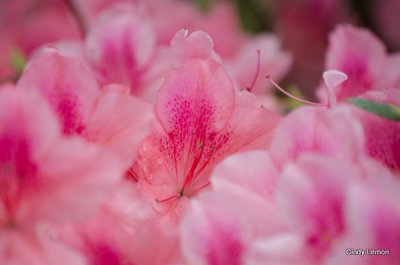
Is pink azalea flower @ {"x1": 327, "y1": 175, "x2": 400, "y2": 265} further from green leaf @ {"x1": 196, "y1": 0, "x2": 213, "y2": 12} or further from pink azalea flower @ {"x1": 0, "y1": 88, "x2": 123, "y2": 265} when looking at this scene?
green leaf @ {"x1": 196, "y1": 0, "x2": 213, "y2": 12}

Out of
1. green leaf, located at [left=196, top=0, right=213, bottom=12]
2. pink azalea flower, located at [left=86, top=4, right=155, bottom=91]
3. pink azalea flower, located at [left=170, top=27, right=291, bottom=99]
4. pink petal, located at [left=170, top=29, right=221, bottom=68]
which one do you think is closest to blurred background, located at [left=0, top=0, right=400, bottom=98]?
green leaf, located at [left=196, top=0, right=213, bottom=12]

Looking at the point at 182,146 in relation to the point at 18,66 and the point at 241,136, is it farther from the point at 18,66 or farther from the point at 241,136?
the point at 18,66

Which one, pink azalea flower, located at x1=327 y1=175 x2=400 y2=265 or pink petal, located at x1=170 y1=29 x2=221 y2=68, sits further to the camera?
pink petal, located at x1=170 y1=29 x2=221 y2=68

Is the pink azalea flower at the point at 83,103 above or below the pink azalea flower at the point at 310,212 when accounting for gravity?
above

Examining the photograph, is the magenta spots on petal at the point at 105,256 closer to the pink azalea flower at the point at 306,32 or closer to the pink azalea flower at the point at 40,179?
the pink azalea flower at the point at 40,179

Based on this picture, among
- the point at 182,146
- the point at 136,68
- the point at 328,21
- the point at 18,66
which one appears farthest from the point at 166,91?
the point at 328,21

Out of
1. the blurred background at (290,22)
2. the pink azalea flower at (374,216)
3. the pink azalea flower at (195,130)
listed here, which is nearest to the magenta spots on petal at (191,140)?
the pink azalea flower at (195,130)
